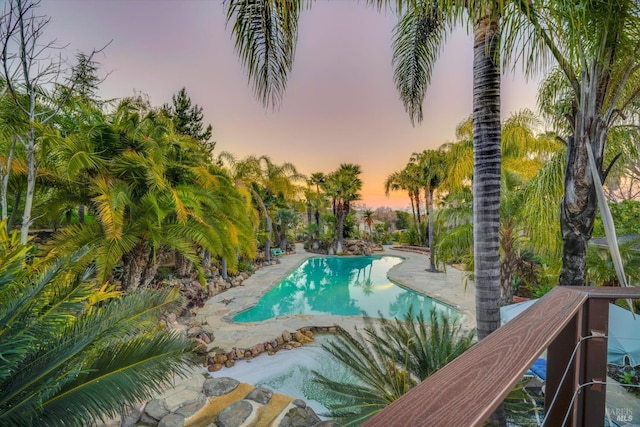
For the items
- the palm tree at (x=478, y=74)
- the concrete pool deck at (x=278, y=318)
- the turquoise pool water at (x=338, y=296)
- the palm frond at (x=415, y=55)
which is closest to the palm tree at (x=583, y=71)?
the palm tree at (x=478, y=74)

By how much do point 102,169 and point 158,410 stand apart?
4664 millimetres

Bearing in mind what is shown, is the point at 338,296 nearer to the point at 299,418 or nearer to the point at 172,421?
the point at 299,418

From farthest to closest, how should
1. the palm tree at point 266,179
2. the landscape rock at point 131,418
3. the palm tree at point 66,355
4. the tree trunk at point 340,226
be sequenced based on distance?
the tree trunk at point 340,226 → the palm tree at point 266,179 → the landscape rock at point 131,418 → the palm tree at point 66,355

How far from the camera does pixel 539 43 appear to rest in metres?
2.85

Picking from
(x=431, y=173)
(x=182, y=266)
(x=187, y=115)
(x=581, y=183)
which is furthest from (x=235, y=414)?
(x=187, y=115)

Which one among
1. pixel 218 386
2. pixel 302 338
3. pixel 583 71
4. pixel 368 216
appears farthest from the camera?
pixel 368 216

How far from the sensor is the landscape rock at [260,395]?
4609 millimetres

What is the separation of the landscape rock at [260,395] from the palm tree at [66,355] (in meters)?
2.50

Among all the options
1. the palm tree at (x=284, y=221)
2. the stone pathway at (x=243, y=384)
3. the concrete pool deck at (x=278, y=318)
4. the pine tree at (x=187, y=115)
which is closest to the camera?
the stone pathway at (x=243, y=384)

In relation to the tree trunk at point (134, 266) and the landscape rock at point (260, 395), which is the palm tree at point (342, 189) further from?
the landscape rock at point (260, 395)

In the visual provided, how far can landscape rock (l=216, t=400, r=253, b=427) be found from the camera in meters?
4.10

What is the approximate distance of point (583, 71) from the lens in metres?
3.32

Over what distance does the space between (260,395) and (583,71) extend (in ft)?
20.7

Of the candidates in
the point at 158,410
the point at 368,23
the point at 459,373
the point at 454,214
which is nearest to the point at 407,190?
the point at 454,214
